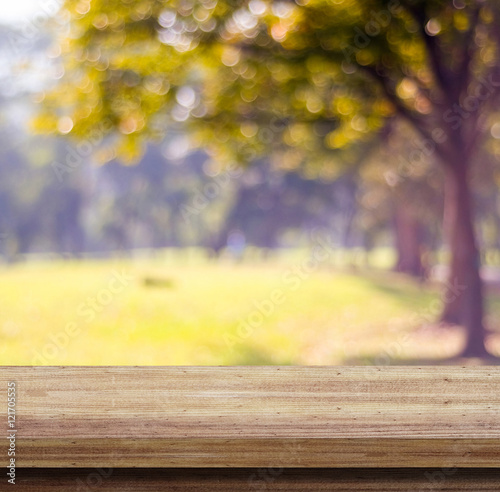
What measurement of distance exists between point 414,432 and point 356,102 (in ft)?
43.2

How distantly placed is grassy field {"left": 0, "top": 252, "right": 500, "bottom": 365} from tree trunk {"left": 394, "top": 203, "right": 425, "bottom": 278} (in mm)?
832

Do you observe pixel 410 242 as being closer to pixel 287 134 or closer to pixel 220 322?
pixel 287 134

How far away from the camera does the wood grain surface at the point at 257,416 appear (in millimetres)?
1394

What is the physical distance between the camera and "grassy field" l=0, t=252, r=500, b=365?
14906 mm

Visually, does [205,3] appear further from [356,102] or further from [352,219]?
[352,219]

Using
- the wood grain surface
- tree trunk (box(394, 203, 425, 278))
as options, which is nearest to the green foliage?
the wood grain surface

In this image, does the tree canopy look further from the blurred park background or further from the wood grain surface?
the wood grain surface

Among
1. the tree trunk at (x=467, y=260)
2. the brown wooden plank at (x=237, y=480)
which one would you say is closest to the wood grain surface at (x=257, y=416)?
the brown wooden plank at (x=237, y=480)

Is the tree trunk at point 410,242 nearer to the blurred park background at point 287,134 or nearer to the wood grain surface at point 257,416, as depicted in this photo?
the blurred park background at point 287,134

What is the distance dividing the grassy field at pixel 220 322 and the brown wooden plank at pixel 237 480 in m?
11.4

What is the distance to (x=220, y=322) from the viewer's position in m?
20.6

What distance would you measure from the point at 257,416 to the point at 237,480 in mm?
137

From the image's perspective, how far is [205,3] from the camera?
11898 mm

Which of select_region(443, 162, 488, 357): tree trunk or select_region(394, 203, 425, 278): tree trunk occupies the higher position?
select_region(443, 162, 488, 357): tree trunk
